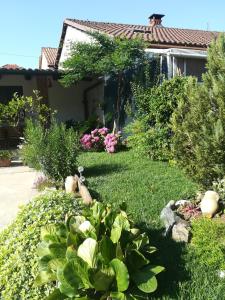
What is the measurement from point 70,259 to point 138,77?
986cm

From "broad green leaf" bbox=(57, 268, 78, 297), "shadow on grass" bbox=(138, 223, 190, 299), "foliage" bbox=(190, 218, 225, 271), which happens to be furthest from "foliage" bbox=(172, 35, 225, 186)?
"broad green leaf" bbox=(57, 268, 78, 297)

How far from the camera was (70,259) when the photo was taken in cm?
318

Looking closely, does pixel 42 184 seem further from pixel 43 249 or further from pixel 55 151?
pixel 43 249

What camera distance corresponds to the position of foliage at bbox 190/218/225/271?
12.4 feet

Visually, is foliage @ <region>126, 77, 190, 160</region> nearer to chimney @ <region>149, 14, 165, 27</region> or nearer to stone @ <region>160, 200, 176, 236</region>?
stone @ <region>160, 200, 176, 236</region>

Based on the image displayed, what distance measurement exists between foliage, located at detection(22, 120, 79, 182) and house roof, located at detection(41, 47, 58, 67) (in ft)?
54.1

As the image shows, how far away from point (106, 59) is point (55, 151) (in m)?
5.57

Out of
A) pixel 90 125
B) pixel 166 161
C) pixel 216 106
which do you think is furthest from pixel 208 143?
pixel 90 125

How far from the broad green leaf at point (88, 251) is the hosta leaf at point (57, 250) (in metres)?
0.22

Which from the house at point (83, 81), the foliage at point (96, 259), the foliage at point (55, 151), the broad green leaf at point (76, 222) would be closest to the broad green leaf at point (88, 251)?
the foliage at point (96, 259)

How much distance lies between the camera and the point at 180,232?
4.34 metres

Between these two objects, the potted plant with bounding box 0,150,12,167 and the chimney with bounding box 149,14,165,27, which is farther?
the chimney with bounding box 149,14,165,27

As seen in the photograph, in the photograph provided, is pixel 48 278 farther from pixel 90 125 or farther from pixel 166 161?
pixel 90 125

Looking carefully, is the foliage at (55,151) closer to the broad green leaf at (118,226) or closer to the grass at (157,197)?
the grass at (157,197)
